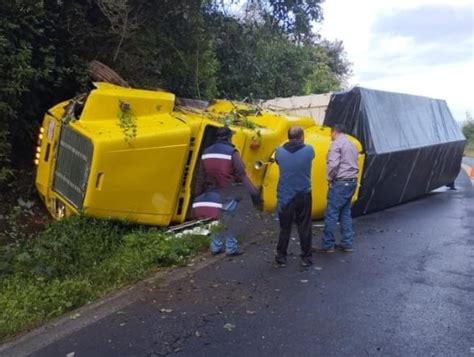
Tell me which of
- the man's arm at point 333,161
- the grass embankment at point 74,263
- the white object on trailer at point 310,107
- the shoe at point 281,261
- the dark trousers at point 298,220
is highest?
the white object on trailer at point 310,107

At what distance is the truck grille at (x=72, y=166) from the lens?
5965 millimetres

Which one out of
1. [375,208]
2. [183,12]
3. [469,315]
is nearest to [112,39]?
[183,12]

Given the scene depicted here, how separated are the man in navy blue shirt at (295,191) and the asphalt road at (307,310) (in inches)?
9.5

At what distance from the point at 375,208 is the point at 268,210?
2539 mm

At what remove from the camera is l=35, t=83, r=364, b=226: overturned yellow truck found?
5977 millimetres

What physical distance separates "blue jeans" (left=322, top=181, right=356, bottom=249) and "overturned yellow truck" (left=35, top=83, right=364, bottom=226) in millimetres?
1171

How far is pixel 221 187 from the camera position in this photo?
6.26 m

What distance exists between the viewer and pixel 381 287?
5434 millimetres

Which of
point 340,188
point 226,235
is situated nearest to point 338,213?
point 340,188

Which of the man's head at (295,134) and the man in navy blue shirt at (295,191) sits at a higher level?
the man's head at (295,134)

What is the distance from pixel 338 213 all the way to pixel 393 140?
10.7 ft

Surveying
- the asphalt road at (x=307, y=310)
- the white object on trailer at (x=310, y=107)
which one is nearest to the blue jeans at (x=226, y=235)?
the asphalt road at (x=307, y=310)

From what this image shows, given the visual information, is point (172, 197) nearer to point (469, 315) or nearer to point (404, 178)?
point (469, 315)

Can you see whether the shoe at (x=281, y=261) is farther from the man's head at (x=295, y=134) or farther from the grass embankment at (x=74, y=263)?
the man's head at (x=295, y=134)
